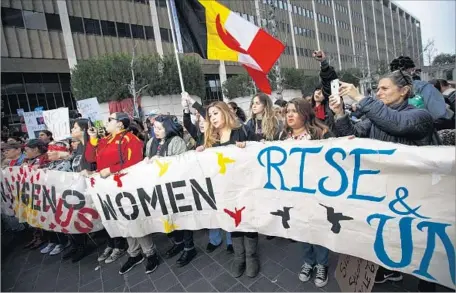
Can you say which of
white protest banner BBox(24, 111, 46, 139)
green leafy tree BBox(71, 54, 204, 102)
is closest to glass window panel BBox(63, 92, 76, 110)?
green leafy tree BBox(71, 54, 204, 102)

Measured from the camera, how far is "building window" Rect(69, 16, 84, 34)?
21.3 meters

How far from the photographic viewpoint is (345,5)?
180 feet

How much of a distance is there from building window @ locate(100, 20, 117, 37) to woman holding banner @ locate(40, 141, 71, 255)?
2244 cm

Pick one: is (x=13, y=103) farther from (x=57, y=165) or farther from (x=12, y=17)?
(x=57, y=165)

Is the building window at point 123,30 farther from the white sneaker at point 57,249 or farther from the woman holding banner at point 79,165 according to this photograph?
the white sneaker at point 57,249

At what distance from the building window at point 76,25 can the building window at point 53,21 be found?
832 millimetres

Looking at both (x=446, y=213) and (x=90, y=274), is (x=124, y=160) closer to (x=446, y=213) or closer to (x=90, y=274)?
(x=90, y=274)

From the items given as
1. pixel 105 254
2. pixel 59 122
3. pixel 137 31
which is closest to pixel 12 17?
pixel 137 31

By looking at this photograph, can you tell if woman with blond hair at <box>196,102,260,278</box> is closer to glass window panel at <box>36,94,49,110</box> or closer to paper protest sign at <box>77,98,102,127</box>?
paper protest sign at <box>77,98,102,127</box>

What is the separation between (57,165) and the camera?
13.5 feet

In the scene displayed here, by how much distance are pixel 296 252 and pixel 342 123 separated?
1748 millimetres

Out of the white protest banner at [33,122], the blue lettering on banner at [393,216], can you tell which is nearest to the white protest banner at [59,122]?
the white protest banner at [33,122]

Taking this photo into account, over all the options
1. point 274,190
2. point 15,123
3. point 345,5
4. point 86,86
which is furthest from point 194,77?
point 345,5

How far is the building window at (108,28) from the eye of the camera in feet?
75.6
